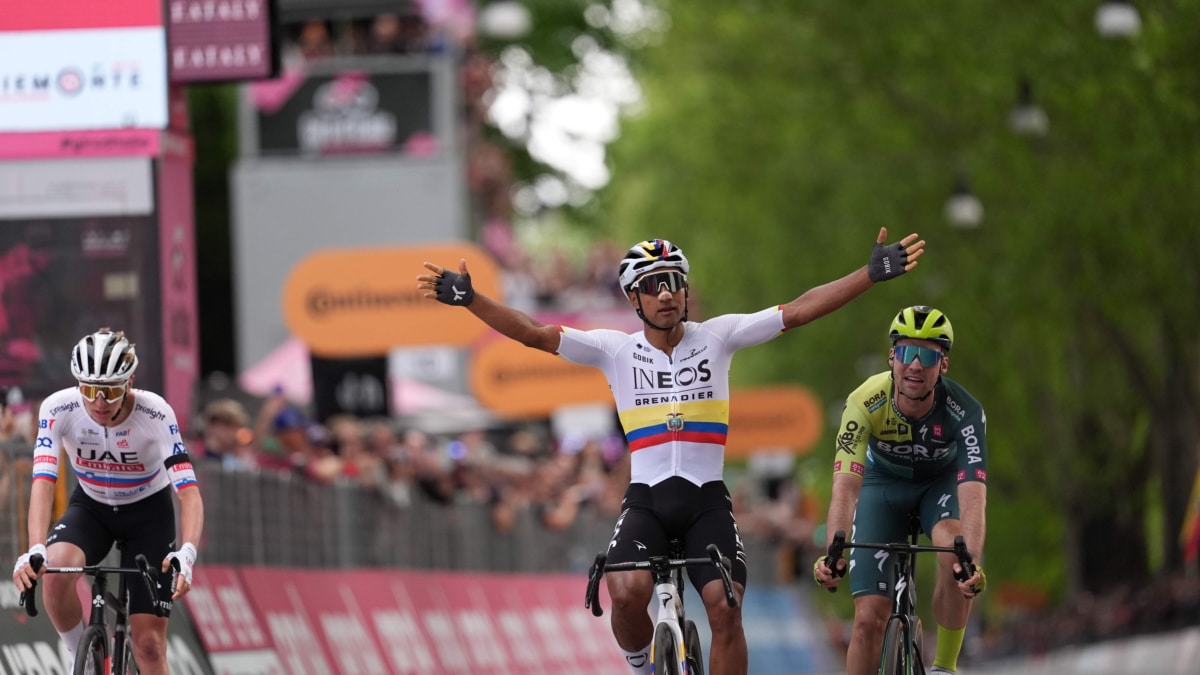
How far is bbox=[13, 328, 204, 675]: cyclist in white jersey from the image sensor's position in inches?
446

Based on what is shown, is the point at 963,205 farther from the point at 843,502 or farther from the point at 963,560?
the point at 963,560

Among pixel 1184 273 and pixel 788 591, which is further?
pixel 788 591

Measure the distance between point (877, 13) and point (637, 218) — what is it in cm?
1771

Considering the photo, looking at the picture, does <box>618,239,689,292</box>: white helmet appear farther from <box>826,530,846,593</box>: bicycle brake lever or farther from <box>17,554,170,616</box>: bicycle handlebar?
<box>17,554,170,616</box>: bicycle handlebar

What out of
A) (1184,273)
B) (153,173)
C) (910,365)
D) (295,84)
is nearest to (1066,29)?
(1184,273)

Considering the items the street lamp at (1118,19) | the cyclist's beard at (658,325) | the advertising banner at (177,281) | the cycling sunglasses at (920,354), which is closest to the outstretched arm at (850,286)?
the cycling sunglasses at (920,354)

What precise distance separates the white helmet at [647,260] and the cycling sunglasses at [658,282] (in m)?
0.03

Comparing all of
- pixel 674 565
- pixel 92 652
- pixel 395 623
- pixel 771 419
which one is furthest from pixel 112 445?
pixel 771 419

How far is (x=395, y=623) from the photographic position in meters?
18.8

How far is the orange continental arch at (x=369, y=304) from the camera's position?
2166 cm

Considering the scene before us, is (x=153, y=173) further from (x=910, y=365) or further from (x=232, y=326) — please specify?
(x=232, y=326)

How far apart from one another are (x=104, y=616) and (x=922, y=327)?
4.17 m

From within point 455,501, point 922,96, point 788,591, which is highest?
point 922,96

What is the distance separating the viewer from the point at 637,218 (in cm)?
5016
